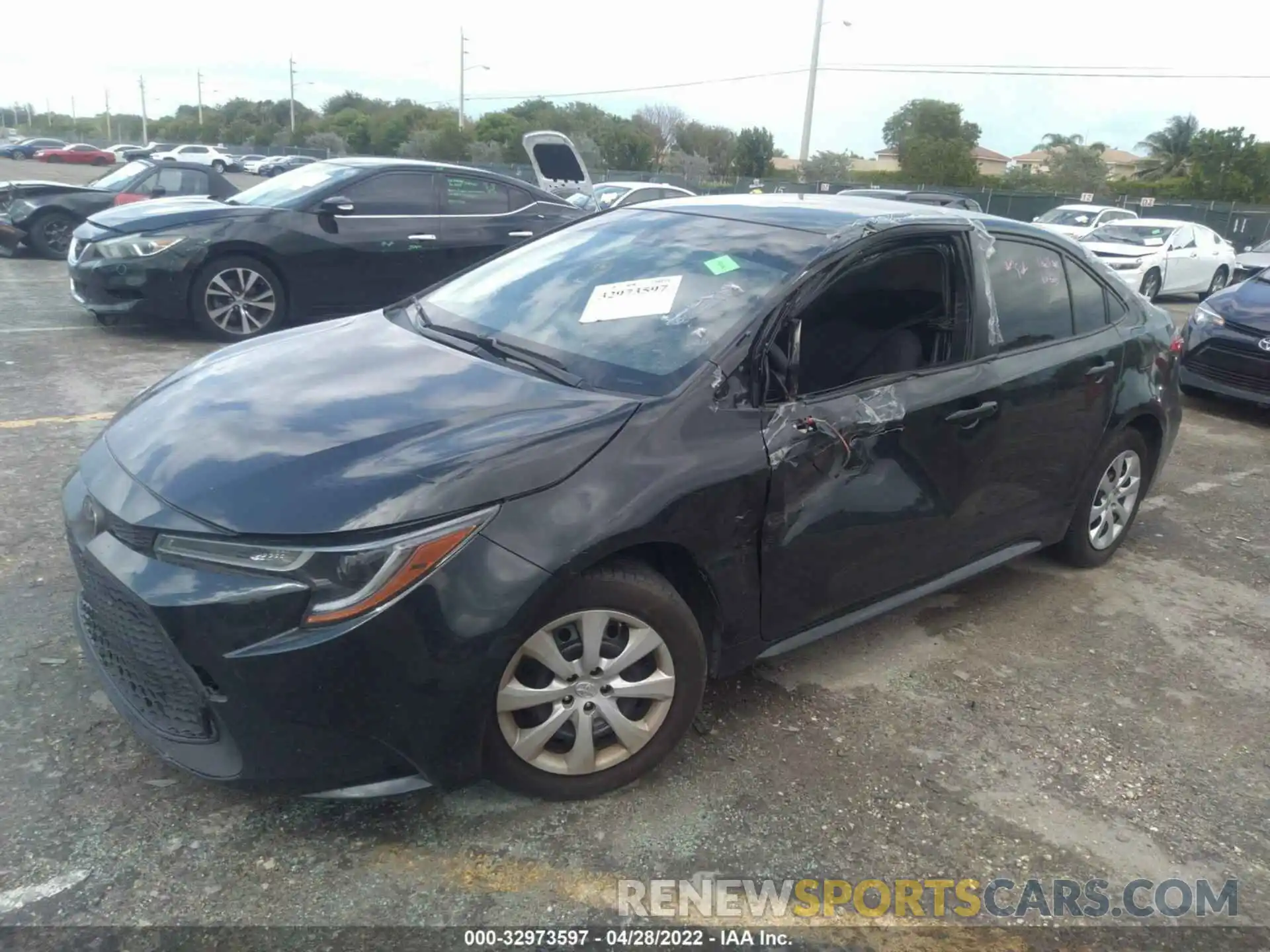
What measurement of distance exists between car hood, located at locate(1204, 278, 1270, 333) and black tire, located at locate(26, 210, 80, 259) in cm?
1240

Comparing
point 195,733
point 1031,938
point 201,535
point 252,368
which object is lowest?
point 1031,938

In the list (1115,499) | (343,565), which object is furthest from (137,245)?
(1115,499)

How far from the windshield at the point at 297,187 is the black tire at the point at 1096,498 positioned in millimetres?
6325

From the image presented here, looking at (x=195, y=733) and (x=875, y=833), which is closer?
(x=195, y=733)

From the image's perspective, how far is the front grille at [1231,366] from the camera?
307 inches

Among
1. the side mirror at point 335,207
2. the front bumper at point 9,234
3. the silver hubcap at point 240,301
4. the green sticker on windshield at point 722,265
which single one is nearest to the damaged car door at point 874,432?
the green sticker on windshield at point 722,265

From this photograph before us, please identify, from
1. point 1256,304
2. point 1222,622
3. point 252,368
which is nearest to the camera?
point 252,368

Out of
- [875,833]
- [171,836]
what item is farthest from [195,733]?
[875,833]

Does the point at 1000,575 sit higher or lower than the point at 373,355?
lower

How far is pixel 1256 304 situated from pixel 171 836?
878 centimetres

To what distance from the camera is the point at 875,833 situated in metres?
2.73

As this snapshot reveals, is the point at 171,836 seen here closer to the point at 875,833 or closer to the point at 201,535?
the point at 201,535

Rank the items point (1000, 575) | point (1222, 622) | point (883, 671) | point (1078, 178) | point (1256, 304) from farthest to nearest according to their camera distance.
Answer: point (1078, 178)
point (1256, 304)
point (1000, 575)
point (1222, 622)
point (883, 671)

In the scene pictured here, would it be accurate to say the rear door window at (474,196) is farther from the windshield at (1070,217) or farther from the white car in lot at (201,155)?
the white car in lot at (201,155)
